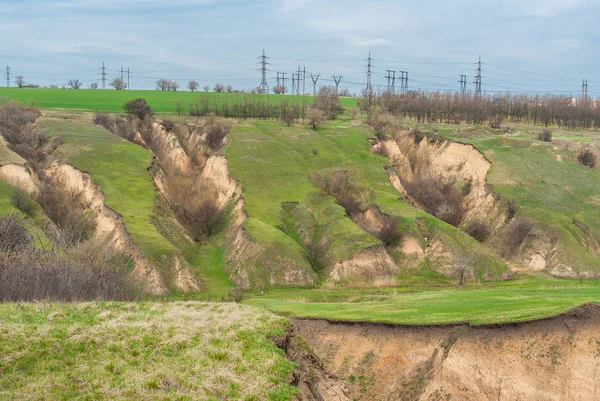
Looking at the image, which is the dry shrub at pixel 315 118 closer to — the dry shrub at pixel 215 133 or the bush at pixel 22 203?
the dry shrub at pixel 215 133

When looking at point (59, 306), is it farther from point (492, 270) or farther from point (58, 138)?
point (58, 138)

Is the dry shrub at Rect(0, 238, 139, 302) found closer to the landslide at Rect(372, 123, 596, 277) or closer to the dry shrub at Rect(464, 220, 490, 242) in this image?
the landslide at Rect(372, 123, 596, 277)

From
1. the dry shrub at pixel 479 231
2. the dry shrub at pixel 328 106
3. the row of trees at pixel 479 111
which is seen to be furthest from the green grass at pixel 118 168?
the row of trees at pixel 479 111

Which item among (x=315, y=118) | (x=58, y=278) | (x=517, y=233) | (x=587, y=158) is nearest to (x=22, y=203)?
(x=58, y=278)

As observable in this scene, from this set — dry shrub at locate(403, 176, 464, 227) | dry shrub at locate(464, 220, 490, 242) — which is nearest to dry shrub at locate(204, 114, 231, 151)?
dry shrub at locate(403, 176, 464, 227)

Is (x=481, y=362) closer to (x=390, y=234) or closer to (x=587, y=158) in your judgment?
(x=390, y=234)

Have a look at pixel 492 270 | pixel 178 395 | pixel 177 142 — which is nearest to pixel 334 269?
pixel 492 270

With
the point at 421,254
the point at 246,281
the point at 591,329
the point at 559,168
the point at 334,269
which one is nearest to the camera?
the point at 591,329
